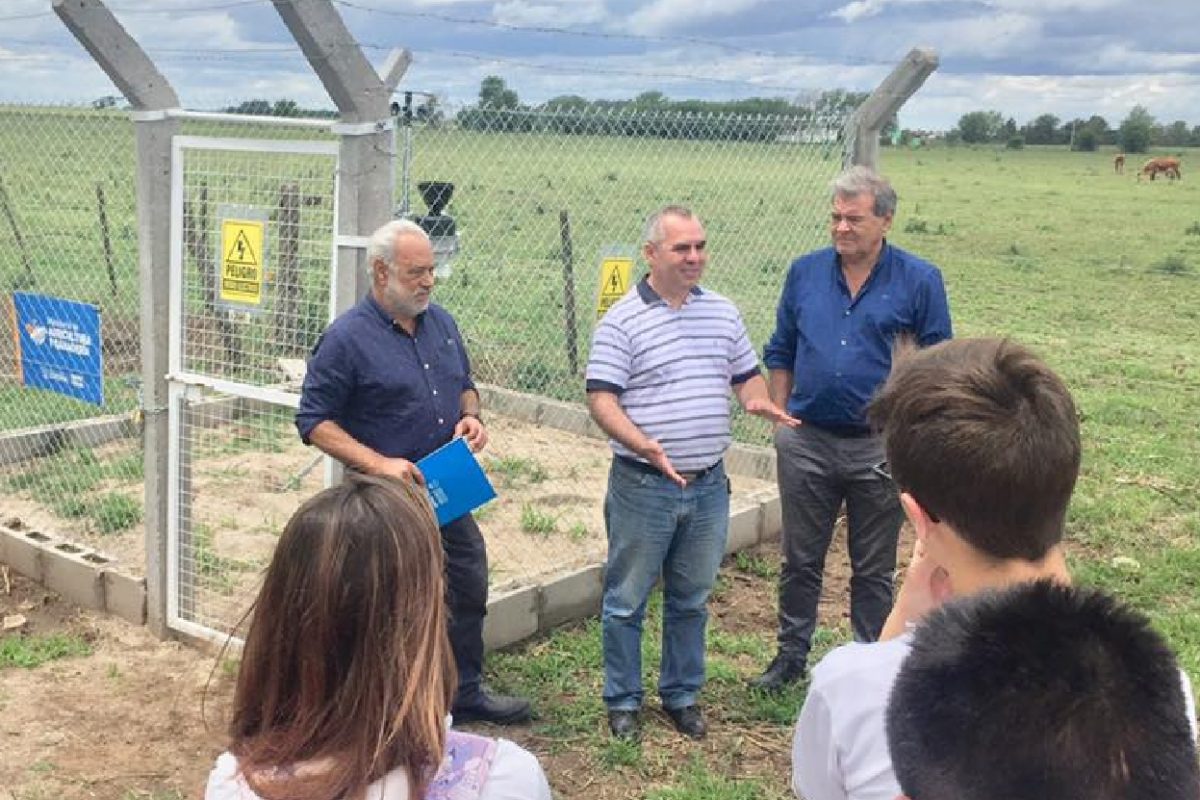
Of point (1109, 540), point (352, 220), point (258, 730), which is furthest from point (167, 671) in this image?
point (1109, 540)

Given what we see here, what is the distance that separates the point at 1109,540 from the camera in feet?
20.9

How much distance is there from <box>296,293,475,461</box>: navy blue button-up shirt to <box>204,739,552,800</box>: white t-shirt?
224 centimetres

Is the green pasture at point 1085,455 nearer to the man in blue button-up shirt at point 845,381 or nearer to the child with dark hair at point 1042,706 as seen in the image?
the man in blue button-up shirt at point 845,381

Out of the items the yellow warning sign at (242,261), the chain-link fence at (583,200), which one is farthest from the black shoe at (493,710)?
the yellow warning sign at (242,261)

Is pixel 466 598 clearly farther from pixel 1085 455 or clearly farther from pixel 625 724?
pixel 1085 455

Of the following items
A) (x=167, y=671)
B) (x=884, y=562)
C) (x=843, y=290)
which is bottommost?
(x=167, y=671)

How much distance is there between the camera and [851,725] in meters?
1.58

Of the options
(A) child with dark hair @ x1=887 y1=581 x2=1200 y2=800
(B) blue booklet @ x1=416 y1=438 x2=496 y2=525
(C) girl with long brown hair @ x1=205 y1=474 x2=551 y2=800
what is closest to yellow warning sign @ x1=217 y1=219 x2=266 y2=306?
(B) blue booklet @ x1=416 y1=438 x2=496 y2=525

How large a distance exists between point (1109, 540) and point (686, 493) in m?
3.32

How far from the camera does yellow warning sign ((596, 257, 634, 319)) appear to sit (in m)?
5.61

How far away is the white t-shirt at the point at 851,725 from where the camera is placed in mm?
1559

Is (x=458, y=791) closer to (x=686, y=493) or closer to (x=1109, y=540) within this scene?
(x=686, y=493)

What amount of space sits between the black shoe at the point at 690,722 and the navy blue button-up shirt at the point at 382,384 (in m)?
1.29

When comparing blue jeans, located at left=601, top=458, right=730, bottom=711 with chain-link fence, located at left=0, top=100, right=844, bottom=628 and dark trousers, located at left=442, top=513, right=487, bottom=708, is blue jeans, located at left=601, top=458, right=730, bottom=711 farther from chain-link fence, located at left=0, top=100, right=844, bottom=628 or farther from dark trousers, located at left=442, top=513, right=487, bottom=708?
chain-link fence, located at left=0, top=100, right=844, bottom=628
